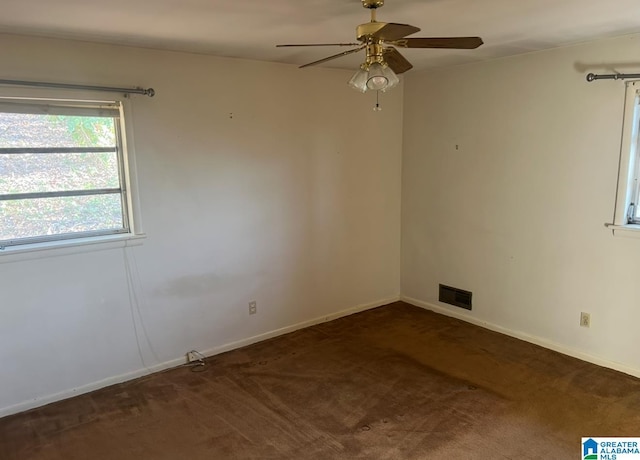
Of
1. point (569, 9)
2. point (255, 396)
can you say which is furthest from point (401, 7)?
point (255, 396)

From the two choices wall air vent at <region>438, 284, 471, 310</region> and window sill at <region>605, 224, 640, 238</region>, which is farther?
wall air vent at <region>438, 284, 471, 310</region>

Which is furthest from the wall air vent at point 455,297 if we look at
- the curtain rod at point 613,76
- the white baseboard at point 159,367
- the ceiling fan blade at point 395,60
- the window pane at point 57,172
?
the window pane at point 57,172

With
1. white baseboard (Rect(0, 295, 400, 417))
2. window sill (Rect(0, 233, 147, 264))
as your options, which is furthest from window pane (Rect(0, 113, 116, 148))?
white baseboard (Rect(0, 295, 400, 417))

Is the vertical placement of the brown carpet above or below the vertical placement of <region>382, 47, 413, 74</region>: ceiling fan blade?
below

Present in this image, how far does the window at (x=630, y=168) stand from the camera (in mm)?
3062

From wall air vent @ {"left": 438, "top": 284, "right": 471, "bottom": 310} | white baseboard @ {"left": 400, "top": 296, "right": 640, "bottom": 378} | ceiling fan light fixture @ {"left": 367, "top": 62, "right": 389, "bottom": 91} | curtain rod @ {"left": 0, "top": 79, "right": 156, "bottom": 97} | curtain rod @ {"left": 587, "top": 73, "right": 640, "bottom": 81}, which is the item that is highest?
curtain rod @ {"left": 587, "top": 73, "right": 640, "bottom": 81}

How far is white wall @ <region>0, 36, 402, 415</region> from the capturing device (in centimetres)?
293

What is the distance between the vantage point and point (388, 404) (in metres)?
2.91

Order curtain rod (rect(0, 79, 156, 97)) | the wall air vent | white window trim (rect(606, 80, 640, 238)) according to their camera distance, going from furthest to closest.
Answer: the wall air vent
white window trim (rect(606, 80, 640, 238))
curtain rod (rect(0, 79, 156, 97))

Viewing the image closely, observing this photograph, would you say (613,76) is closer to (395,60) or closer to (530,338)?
(395,60)

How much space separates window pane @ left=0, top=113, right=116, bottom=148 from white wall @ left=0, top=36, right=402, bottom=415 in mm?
227

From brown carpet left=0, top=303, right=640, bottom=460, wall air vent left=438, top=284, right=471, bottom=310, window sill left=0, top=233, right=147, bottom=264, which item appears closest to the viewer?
brown carpet left=0, top=303, right=640, bottom=460

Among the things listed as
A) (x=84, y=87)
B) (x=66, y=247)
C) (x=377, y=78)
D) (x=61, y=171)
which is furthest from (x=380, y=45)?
(x=66, y=247)

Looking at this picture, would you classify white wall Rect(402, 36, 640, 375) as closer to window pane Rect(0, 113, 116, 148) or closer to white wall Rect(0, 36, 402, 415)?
white wall Rect(0, 36, 402, 415)
